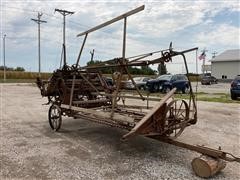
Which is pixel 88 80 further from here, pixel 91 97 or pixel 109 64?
pixel 109 64

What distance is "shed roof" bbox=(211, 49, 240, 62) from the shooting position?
192 feet

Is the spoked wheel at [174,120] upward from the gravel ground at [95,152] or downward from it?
upward

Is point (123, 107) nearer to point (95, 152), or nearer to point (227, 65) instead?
point (95, 152)

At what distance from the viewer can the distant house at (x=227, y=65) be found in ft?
190

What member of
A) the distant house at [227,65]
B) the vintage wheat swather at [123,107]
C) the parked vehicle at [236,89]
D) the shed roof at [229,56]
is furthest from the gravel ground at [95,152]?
the shed roof at [229,56]

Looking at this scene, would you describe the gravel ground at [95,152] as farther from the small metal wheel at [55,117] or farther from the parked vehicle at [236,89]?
the parked vehicle at [236,89]

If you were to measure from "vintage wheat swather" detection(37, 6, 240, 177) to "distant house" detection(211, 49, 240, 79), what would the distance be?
54.0 meters

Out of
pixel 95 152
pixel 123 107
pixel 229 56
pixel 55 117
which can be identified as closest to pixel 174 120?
pixel 95 152

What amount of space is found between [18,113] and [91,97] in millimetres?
3588

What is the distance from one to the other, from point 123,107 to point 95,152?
2442mm

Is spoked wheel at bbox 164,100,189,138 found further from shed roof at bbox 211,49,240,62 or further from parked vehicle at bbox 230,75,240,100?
shed roof at bbox 211,49,240,62

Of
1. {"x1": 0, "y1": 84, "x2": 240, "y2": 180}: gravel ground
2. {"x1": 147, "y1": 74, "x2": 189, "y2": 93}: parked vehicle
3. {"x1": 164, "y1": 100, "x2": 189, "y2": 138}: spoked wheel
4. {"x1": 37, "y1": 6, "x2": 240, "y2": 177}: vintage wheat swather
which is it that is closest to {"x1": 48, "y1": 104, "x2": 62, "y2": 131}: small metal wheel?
{"x1": 37, "y1": 6, "x2": 240, "y2": 177}: vintage wheat swather

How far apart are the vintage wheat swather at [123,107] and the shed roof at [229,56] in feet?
178

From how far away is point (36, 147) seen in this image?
6.07 meters
